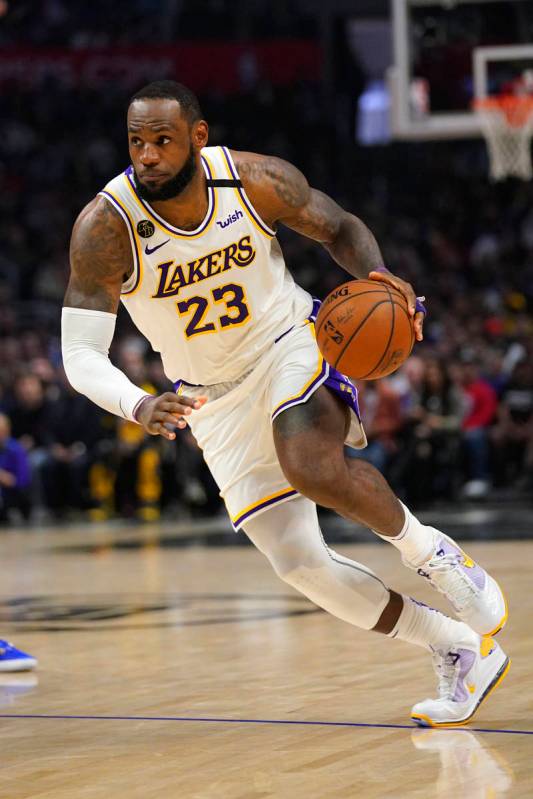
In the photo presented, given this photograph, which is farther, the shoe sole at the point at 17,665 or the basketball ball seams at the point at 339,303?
the shoe sole at the point at 17,665

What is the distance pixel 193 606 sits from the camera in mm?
7551

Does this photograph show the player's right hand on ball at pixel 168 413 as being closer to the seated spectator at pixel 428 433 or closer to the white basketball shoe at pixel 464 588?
the white basketball shoe at pixel 464 588

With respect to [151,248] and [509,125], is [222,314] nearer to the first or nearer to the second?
[151,248]

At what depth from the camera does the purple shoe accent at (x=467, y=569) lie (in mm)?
4418

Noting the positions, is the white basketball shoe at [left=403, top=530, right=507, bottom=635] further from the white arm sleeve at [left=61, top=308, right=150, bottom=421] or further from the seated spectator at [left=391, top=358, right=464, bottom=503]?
the seated spectator at [left=391, top=358, right=464, bottom=503]

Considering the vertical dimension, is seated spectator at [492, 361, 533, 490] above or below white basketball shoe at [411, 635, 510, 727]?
below

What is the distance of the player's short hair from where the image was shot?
4449 mm


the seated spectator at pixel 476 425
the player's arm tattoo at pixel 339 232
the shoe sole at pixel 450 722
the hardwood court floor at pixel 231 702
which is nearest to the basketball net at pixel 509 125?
the seated spectator at pixel 476 425

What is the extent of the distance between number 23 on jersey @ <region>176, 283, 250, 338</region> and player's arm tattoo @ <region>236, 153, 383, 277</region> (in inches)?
12.7

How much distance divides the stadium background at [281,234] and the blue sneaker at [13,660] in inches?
335

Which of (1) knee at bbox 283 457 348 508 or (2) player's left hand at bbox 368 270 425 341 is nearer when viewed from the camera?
(1) knee at bbox 283 457 348 508

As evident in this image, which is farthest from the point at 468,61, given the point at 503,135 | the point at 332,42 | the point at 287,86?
the point at 332,42

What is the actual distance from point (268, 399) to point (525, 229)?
1498 centimetres

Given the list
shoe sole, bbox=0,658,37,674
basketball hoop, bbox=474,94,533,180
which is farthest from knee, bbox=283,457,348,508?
basketball hoop, bbox=474,94,533,180
